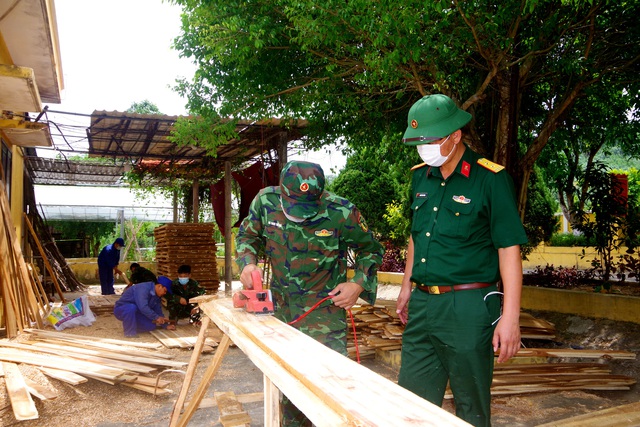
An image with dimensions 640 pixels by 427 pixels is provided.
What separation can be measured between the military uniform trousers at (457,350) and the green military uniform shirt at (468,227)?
102 millimetres

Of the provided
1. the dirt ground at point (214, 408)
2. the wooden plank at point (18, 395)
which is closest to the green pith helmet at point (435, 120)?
the dirt ground at point (214, 408)

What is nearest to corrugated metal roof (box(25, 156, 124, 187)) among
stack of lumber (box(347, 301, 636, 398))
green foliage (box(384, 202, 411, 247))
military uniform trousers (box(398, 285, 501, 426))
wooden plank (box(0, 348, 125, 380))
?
green foliage (box(384, 202, 411, 247))

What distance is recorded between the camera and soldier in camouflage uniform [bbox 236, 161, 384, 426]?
11.2 ft

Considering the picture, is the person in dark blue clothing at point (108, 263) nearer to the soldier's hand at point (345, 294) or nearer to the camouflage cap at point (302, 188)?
the camouflage cap at point (302, 188)

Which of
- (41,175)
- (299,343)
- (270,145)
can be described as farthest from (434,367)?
(41,175)

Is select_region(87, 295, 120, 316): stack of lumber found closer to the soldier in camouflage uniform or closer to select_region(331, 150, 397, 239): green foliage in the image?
select_region(331, 150, 397, 239): green foliage

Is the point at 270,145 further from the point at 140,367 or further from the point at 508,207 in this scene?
the point at 508,207

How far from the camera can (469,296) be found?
260 cm

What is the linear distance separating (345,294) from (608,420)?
215 cm

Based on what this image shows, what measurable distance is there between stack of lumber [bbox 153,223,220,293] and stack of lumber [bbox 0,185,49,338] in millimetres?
5773

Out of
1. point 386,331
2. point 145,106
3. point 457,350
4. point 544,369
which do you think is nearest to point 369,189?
point 386,331

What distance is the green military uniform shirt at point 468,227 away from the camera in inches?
102

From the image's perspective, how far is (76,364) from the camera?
5.68 meters

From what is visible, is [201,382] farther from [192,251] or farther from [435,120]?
[192,251]
